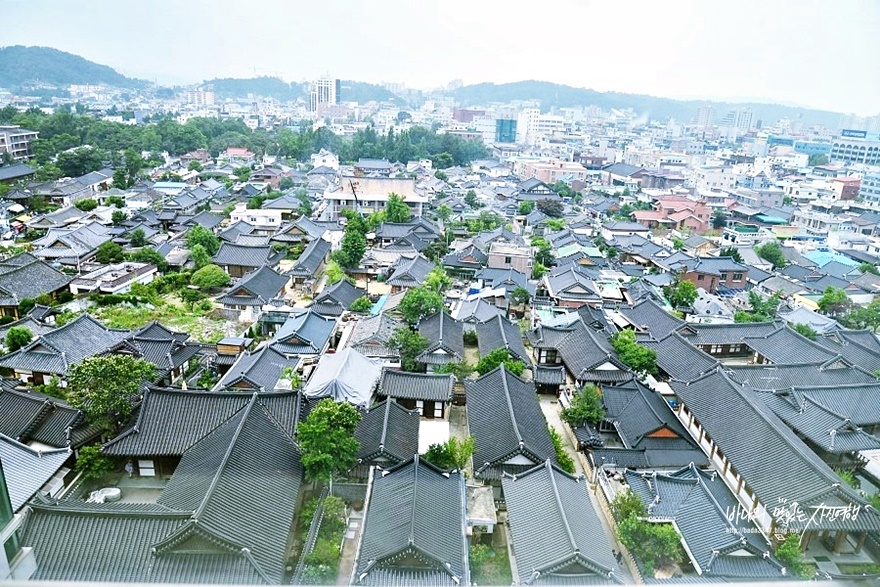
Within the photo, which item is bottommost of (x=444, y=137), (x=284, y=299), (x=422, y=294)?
(x=284, y=299)

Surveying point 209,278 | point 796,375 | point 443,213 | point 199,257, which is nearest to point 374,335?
point 209,278

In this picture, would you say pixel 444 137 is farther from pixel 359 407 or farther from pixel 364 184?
pixel 359 407

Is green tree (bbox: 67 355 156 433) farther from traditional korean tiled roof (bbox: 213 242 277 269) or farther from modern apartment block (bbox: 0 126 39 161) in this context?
modern apartment block (bbox: 0 126 39 161)

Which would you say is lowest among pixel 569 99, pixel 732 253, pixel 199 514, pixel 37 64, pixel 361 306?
pixel 361 306

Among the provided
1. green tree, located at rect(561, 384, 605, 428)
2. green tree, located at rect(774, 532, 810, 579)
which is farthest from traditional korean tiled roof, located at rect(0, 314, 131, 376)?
green tree, located at rect(774, 532, 810, 579)

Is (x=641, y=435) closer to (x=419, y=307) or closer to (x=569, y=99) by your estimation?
(x=419, y=307)

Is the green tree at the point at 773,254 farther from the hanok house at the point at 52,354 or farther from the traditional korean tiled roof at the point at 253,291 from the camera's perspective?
the hanok house at the point at 52,354

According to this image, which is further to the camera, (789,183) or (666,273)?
(789,183)

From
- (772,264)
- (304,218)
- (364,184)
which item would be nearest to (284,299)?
(304,218)
